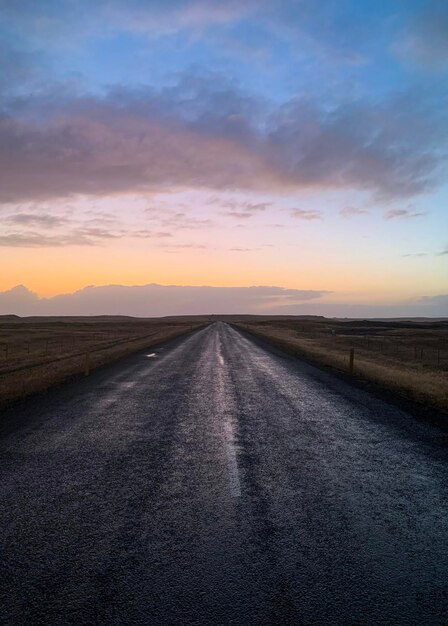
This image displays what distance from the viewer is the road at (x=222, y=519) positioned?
143 inches

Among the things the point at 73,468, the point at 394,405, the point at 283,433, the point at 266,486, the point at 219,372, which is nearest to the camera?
the point at 266,486

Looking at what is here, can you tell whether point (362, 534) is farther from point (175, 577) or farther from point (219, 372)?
point (219, 372)

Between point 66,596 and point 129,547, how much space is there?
36.5 inches

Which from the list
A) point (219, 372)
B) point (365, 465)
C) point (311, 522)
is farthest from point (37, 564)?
point (219, 372)

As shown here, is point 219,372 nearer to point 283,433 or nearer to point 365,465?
point 283,433

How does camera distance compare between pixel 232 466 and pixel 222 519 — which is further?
pixel 232 466

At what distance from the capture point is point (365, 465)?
298 inches

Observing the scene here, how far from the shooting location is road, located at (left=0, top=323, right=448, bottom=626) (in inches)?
143

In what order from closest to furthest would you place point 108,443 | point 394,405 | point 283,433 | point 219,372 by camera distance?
point 108,443 < point 283,433 < point 394,405 < point 219,372

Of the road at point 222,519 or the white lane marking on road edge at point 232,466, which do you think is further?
the white lane marking on road edge at point 232,466

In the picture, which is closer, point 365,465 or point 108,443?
point 365,465

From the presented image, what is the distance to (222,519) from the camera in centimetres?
528

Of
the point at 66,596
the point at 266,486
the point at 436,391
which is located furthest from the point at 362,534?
the point at 436,391

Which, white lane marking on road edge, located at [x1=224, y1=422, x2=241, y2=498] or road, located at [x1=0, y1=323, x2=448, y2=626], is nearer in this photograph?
road, located at [x1=0, y1=323, x2=448, y2=626]
